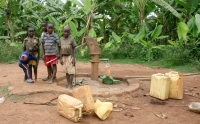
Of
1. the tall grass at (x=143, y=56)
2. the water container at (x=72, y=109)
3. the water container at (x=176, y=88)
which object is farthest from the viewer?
the tall grass at (x=143, y=56)

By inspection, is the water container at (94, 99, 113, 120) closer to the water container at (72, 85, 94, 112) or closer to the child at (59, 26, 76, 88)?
the water container at (72, 85, 94, 112)

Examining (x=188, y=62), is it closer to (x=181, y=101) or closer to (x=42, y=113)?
(x=181, y=101)

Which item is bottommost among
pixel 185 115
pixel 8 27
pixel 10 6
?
pixel 185 115

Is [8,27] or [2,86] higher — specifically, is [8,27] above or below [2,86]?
above

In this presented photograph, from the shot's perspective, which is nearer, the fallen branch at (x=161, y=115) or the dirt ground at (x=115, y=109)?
the dirt ground at (x=115, y=109)

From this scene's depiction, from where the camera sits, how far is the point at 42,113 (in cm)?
341

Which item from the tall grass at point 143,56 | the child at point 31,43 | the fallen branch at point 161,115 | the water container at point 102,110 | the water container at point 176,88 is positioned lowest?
the fallen branch at point 161,115

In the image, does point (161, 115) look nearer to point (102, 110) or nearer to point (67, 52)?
point (102, 110)

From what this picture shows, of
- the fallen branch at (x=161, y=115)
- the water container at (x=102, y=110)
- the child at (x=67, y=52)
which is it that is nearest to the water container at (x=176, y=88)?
the fallen branch at (x=161, y=115)

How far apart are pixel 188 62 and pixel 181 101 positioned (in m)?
4.15

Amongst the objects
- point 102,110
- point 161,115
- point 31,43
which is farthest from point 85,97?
point 31,43

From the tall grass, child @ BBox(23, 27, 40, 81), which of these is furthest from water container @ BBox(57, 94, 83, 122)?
the tall grass

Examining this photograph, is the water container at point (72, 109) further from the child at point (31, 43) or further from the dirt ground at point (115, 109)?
the child at point (31, 43)

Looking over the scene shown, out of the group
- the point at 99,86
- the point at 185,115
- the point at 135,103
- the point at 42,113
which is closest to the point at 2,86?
the point at 42,113
